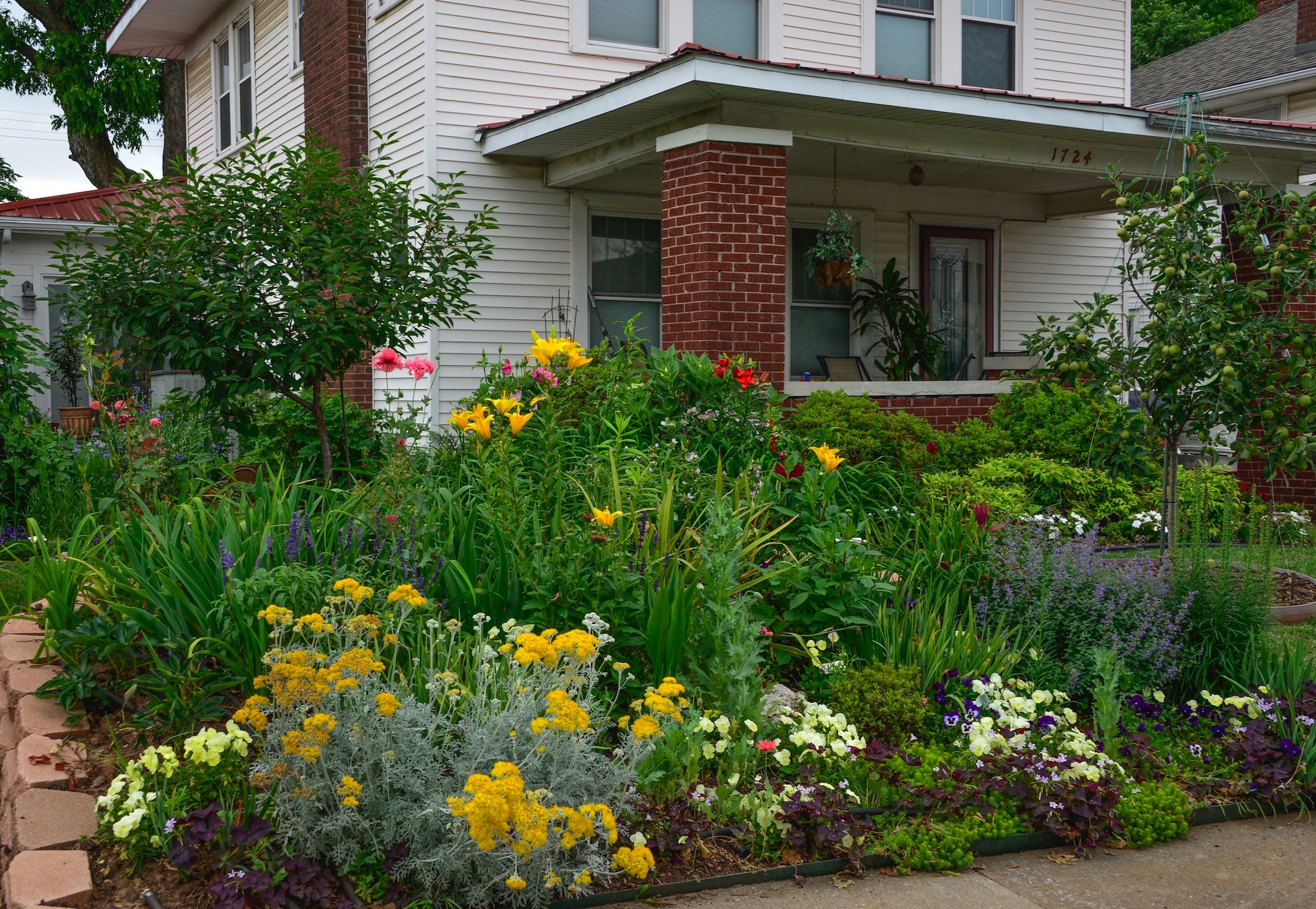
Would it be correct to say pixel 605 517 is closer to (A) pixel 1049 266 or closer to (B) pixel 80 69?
(A) pixel 1049 266

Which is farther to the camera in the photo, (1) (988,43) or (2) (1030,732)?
(1) (988,43)

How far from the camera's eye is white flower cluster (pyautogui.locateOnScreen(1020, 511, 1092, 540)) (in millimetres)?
6160

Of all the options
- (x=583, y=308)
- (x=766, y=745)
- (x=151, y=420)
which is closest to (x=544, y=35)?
(x=583, y=308)

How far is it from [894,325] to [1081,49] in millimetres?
4247

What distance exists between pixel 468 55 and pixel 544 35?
0.82 metres

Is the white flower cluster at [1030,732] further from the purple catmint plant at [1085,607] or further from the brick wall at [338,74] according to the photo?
the brick wall at [338,74]

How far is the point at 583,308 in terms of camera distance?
37.3 feet

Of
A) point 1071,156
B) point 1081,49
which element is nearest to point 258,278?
point 1071,156

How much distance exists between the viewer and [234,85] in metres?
16.1

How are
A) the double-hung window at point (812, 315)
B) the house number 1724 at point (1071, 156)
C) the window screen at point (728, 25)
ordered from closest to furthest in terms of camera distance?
the house number 1724 at point (1071, 156) → the window screen at point (728, 25) → the double-hung window at point (812, 315)

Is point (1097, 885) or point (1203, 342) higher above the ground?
point (1203, 342)

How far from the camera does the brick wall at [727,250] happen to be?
28.5 feet

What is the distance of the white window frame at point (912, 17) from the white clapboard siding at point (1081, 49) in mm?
1161

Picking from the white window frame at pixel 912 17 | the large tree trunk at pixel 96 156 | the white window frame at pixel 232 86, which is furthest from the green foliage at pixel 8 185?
the white window frame at pixel 912 17
